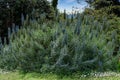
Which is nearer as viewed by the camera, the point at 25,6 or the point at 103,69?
the point at 103,69

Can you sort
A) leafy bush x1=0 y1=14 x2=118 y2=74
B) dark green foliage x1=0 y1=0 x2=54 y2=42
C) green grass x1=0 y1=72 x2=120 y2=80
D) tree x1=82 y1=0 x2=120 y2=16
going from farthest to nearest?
tree x1=82 y1=0 x2=120 y2=16
dark green foliage x1=0 y1=0 x2=54 y2=42
leafy bush x1=0 y1=14 x2=118 y2=74
green grass x1=0 y1=72 x2=120 y2=80

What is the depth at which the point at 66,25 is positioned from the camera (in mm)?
13258

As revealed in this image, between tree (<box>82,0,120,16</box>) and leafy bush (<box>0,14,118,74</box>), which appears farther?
tree (<box>82,0,120,16</box>)

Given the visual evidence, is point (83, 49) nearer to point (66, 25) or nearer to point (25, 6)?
point (66, 25)

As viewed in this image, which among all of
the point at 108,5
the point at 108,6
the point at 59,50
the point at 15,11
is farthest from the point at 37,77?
the point at 108,5

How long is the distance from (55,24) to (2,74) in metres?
2.79

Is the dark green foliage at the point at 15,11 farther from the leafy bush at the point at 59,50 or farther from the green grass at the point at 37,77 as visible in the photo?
the green grass at the point at 37,77

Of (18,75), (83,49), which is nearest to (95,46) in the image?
(83,49)

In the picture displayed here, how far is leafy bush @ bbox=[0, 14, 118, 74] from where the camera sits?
39.4 ft

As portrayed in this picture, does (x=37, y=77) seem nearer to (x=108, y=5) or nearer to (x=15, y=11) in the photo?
(x=15, y=11)

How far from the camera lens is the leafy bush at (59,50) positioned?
12.0 meters

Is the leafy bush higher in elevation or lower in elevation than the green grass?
higher

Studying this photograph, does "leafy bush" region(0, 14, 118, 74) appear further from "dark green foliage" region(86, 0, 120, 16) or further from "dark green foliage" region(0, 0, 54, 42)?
"dark green foliage" region(86, 0, 120, 16)

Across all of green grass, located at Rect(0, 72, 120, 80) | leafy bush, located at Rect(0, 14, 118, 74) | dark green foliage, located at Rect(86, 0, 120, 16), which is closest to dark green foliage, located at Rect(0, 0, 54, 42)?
dark green foliage, located at Rect(86, 0, 120, 16)
